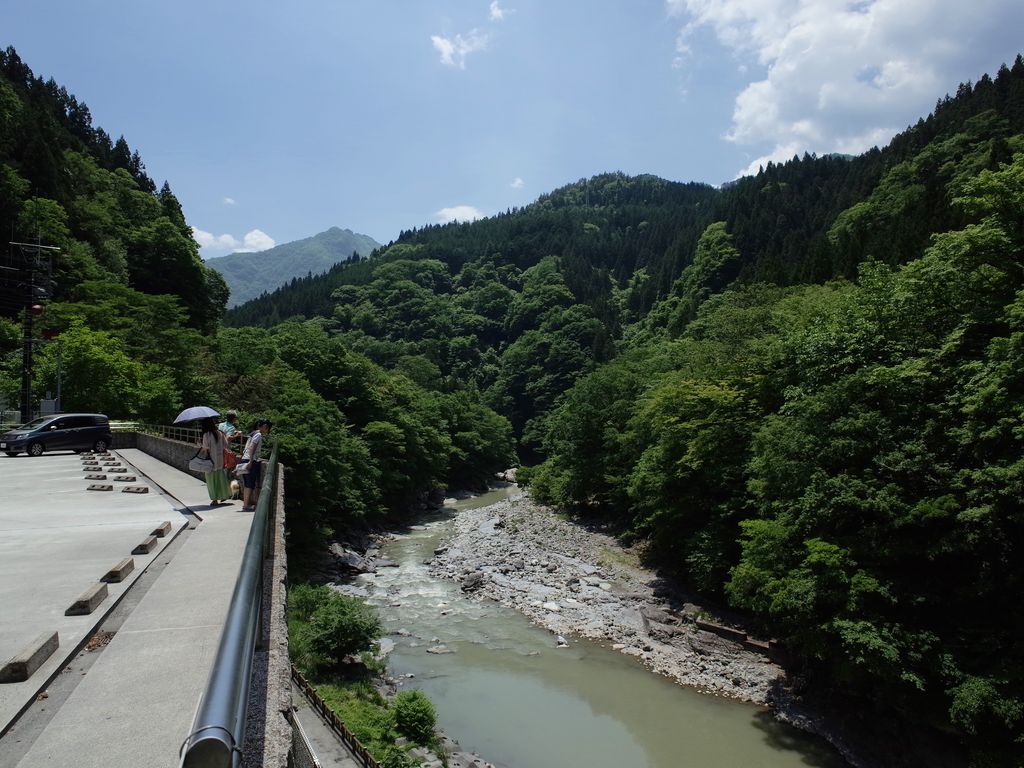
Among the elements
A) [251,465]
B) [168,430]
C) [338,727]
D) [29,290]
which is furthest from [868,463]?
[29,290]

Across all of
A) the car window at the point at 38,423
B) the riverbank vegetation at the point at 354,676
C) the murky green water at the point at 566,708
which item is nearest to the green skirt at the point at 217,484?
the riverbank vegetation at the point at 354,676

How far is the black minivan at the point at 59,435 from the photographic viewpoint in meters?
22.1

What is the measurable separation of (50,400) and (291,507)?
12330 mm

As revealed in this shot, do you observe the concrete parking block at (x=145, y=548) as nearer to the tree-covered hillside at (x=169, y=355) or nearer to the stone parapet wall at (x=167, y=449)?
the stone parapet wall at (x=167, y=449)

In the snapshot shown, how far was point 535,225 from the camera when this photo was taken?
19162 cm

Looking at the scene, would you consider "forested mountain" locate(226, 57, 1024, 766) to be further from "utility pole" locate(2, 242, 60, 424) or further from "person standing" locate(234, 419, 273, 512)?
"utility pole" locate(2, 242, 60, 424)

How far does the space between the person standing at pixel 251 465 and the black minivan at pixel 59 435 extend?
51.7ft

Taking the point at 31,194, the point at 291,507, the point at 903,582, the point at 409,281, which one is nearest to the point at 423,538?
the point at 291,507

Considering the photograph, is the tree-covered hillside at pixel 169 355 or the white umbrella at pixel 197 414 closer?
the white umbrella at pixel 197 414

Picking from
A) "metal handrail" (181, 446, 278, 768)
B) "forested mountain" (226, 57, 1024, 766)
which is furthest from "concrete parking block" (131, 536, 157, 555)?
"forested mountain" (226, 57, 1024, 766)

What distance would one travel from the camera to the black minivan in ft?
72.5

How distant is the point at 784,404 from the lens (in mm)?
22859

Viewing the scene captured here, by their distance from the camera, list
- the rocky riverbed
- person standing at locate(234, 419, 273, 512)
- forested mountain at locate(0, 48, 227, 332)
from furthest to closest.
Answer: forested mountain at locate(0, 48, 227, 332) → the rocky riverbed → person standing at locate(234, 419, 273, 512)

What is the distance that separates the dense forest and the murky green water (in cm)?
337
